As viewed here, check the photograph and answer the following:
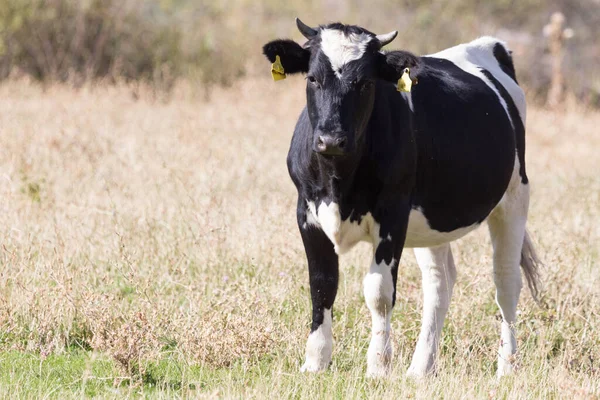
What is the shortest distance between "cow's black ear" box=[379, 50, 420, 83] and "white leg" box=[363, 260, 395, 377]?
97cm

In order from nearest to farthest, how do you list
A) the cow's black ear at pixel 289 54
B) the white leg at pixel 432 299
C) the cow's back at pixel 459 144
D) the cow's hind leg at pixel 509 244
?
the cow's black ear at pixel 289 54, the cow's back at pixel 459 144, the white leg at pixel 432 299, the cow's hind leg at pixel 509 244

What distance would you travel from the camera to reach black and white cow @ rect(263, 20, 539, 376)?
A: 5148 millimetres

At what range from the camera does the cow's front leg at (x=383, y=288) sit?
527cm

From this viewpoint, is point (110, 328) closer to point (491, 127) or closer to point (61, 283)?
point (61, 283)

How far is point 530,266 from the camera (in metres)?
6.71

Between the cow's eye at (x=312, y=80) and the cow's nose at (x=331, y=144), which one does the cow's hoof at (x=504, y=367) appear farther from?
the cow's eye at (x=312, y=80)

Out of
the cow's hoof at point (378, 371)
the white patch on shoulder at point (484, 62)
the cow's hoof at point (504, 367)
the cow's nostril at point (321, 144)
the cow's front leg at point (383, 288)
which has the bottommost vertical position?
A: the cow's hoof at point (378, 371)

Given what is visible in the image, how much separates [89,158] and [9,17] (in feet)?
26.7

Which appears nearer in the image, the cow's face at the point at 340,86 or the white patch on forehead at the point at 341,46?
the cow's face at the point at 340,86

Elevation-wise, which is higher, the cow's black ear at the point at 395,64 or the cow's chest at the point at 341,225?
the cow's black ear at the point at 395,64

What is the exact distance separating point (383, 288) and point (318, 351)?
502 mm

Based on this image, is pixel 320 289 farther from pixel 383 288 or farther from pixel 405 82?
pixel 405 82

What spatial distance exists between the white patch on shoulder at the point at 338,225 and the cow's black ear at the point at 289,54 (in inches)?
28.6

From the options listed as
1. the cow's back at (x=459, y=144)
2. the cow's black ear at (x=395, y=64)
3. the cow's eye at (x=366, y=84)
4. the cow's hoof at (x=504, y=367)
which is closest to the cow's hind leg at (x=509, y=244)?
the cow's back at (x=459, y=144)
